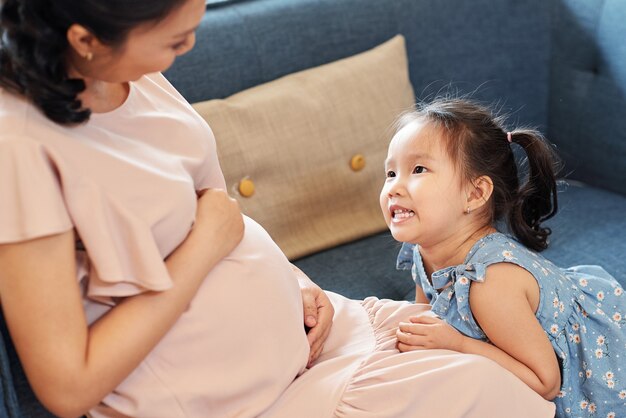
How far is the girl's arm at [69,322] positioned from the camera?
977 millimetres

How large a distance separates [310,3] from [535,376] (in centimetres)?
113

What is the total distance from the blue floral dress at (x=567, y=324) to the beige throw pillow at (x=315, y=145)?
0.52 m

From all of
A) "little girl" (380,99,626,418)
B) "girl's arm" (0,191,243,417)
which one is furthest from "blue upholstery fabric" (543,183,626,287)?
"girl's arm" (0,191,243,417)

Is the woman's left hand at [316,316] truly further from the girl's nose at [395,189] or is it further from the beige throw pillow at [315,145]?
the beige throw pillow at [315,145]

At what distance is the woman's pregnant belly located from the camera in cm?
115

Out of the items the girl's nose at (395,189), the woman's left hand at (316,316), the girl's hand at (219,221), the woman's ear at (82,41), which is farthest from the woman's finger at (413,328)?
the woman's ear at (82,41)

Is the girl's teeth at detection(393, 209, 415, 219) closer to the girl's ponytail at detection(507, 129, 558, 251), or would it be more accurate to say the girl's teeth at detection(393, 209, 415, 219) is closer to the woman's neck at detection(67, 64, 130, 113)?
the girl's ponytail at detection(507, 129, 558, 251)

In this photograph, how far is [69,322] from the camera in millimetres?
1003

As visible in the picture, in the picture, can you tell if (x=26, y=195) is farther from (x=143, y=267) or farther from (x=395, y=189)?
(x=395, y=189)

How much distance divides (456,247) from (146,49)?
0.75 meters

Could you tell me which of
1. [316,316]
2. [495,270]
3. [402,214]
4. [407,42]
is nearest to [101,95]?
[316,316]

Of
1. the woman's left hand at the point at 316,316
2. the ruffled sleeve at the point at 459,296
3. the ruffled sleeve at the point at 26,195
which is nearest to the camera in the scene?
the ruffled sleeve at the point at 26,195

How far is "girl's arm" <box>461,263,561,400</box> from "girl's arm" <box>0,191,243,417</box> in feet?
1.77

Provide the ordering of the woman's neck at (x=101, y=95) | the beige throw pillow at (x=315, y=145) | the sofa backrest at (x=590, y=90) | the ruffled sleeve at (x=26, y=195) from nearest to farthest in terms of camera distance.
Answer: the ruffled sleeve at (x=26, y=195)
the woman's neck at (x=101, y=95)
the beige throw pillow at (x=315, y=145)
the sofa backrest at (x=590, y=90)
